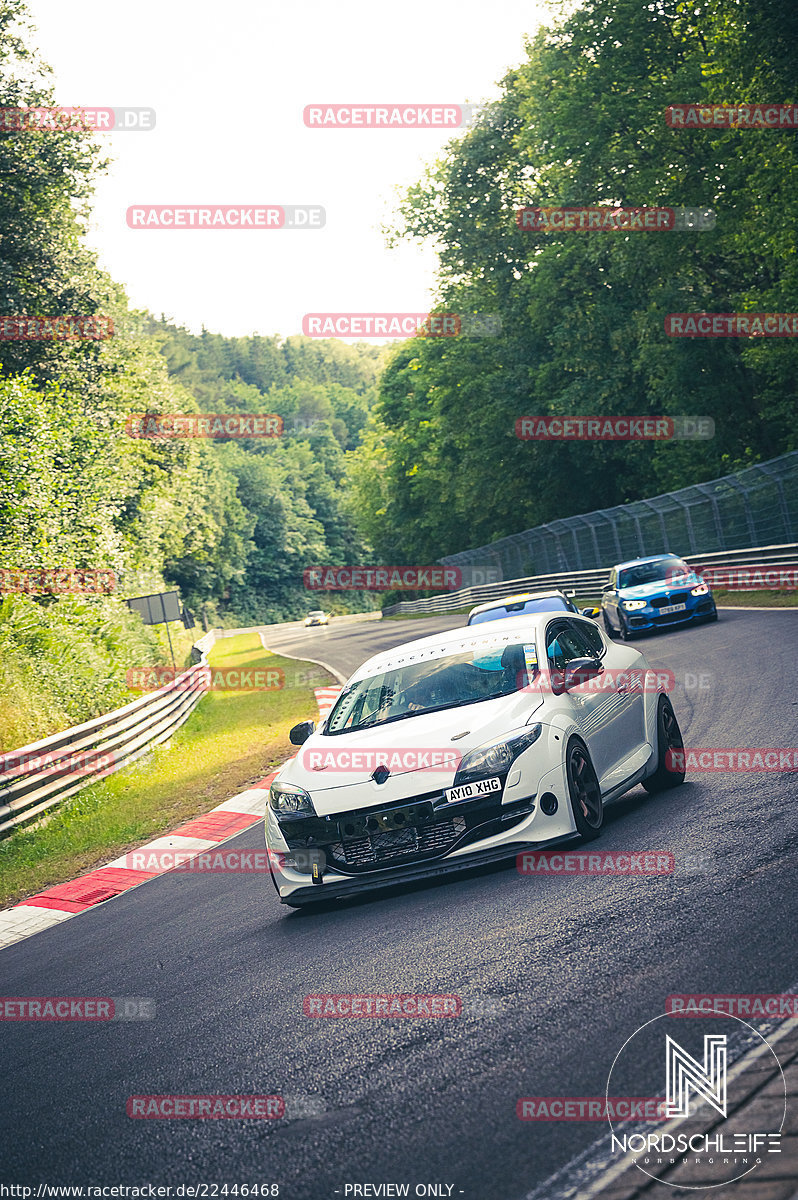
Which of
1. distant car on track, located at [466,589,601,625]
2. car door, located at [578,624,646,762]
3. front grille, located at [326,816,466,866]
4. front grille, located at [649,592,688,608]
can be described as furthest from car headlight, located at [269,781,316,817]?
front grille, located at [649,592,688,608]

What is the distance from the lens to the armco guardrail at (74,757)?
522 inches

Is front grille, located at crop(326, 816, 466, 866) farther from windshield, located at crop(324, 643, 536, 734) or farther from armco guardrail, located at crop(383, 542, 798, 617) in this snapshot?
armco guardrail, located at crop(383, 542, 798, 617)

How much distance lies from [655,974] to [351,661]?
34361 millimetres

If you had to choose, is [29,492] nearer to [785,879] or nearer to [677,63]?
[785,879]

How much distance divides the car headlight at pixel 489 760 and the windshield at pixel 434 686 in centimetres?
75

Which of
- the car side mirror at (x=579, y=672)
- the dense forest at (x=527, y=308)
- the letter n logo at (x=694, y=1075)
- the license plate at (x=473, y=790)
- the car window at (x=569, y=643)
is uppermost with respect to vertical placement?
the dense forest at (x=527, y=308)

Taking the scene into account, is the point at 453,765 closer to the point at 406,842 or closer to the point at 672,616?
the point at 406,842

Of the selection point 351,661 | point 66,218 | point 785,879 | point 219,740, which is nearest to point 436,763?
point 785,879

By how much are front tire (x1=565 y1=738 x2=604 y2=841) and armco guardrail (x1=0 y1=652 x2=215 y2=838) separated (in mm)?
7908

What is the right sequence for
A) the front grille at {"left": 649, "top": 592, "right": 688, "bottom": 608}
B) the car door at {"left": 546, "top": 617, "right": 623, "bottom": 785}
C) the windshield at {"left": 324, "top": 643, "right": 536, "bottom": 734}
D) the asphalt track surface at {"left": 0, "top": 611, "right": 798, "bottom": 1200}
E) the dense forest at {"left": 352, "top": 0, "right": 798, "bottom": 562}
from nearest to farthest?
1. the asphalt track surface at {"left": 0, "top": 611, "right": 798, "bottom": 1200}
2. the car door at {"left": 546, "top": 617, "right": 623, "bottom": 785}
3. the windshield at {"left": 324, "top": 643, "right": 536, "bottom": 734}
4. the front grille at {"left": 649, "top": 592, "right": 688, "bottom": 608}
5. the dense forest at {"left": 352, "top": 0, "right": 798, "bottom": 562}

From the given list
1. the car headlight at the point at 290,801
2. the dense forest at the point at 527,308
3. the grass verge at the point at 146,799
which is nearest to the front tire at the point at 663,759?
the car headlight at the point at 290,801

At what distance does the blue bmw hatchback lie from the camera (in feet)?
74.5

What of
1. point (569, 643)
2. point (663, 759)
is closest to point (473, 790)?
point (569, 643)

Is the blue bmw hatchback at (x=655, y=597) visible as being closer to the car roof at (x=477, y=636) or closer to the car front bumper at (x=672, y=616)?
the car front bumper at (x=672, y=616)
